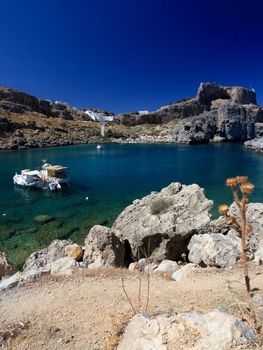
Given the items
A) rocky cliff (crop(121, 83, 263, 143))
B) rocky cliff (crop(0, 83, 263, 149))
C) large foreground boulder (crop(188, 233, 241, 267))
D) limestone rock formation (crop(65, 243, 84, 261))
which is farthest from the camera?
rocky cliff (crop(121, 83, 263, 143))

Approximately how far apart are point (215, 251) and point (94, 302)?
15.9 feet

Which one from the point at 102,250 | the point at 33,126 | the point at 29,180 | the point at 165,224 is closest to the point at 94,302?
the point at 102,250

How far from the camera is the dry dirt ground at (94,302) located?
17.5 ft

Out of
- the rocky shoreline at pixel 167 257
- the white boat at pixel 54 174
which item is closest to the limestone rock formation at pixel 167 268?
the rocky shoreline at pixel 167 257

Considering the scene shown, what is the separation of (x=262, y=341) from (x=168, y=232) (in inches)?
331

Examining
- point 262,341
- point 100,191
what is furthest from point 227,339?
point 100,191

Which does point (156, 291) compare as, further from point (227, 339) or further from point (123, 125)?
point (123, 125)

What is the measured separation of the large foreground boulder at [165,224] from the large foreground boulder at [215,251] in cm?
169

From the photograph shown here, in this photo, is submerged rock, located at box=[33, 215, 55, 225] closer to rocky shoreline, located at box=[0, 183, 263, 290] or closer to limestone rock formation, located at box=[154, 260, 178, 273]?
rocky shoreline, located at box=[0, 183, 263, 290]

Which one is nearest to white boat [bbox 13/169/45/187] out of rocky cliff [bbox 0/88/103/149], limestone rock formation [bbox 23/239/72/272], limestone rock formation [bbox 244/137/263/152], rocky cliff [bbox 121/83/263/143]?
limestone rock formation [bbox 23/239/72/272]

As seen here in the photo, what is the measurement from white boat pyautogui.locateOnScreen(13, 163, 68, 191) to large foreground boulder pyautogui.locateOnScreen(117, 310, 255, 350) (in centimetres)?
2913

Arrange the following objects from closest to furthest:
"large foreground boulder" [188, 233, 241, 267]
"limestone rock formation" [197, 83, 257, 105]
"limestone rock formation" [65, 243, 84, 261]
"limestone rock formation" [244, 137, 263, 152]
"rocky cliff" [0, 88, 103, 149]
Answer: "large foreground boulder" [188, 233, 241, 267]
"limestone rock formation" [65, 243, 84, 261]
"limestone rock formation" [244, 137, 263, 152]
"rocky cliff" [0, 88, 103, 149]
"limestone rock formation" [197, 83, 257, 105]

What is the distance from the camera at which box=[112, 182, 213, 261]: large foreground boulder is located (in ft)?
40.2

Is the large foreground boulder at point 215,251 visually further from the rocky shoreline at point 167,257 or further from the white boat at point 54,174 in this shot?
the white boat at point 54,174
